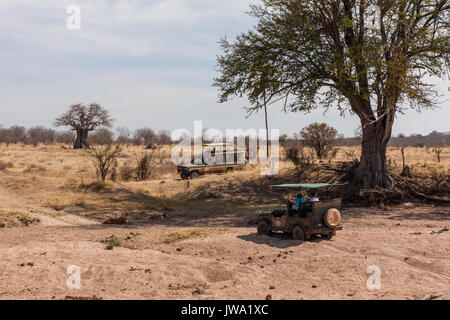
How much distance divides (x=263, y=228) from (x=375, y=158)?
11.4 m

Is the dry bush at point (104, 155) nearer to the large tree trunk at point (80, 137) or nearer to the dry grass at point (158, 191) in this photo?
the dry grass at point (158, 191)

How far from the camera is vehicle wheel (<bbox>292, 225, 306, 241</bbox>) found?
1184cm

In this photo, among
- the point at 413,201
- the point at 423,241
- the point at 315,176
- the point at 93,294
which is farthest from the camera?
the point at 315,176

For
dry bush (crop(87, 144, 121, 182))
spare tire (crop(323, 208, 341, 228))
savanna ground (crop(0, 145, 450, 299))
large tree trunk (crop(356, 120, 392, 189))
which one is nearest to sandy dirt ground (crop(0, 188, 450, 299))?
savanna ground (crop(0, 145, 450, 299))

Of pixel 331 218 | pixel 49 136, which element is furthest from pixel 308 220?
pixel 49 136

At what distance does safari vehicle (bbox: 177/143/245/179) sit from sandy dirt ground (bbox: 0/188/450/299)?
43.3 ft

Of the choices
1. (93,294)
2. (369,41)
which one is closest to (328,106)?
(369,41)

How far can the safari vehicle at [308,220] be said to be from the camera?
11.8 m

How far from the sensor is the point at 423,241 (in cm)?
1171

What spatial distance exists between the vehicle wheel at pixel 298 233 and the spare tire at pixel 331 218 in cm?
68

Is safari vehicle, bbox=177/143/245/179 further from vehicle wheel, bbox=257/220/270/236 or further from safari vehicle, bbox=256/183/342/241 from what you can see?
safari vehicle, bbox=256/183/342/241

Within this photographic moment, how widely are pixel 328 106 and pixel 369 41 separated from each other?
4.10 meters
